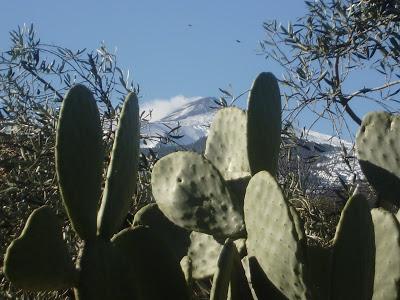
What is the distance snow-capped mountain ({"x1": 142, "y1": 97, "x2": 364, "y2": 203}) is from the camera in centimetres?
484

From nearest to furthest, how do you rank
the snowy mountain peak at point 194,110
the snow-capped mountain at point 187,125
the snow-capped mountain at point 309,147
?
the snow-capped mountain at point 309,147
the snow-capped mountain at point 187,125
the snowy mountain peak at point 194,110

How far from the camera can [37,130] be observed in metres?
4.77

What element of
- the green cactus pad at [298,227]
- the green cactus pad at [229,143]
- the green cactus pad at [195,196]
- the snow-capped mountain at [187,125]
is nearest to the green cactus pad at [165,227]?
the green cactus pad at [195,196]

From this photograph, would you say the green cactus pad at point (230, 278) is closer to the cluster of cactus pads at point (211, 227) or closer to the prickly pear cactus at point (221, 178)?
the cluster of cactus pads at point (211, 227)

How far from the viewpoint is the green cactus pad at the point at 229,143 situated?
10.0 feet

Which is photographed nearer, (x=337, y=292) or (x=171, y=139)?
(x=337, y=292)

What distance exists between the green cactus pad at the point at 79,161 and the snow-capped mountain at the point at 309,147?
218 cm

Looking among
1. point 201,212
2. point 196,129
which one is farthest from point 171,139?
point 201,212

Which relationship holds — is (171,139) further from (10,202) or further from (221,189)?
(221,189)

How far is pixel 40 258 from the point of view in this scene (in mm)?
2424

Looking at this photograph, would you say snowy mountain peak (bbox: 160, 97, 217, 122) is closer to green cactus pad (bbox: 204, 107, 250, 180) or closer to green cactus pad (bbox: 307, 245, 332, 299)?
green cactus pad (bbox: 204, 107, 250, 180)

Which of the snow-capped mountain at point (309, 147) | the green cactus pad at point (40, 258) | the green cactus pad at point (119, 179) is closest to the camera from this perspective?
the green cactus pad at point (40, 258)

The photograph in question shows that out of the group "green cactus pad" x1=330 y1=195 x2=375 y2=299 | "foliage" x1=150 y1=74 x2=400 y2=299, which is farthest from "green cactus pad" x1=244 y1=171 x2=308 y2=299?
"green cactus pad" x1=330 y1=195 x2=375 y2=299

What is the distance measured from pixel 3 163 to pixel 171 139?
104 centimetres
